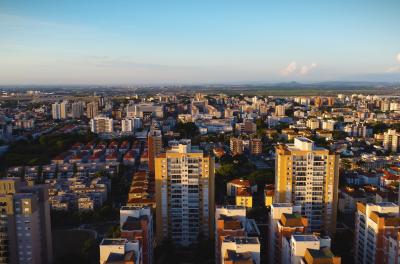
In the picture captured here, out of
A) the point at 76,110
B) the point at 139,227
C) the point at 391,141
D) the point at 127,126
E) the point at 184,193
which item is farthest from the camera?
the point at 76,110

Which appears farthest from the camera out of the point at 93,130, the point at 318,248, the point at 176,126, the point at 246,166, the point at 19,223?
the point at 176,126

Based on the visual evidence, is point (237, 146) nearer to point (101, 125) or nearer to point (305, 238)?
point (101, 125)

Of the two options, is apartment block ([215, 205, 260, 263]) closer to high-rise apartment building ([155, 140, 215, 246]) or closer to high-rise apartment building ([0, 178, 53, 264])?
high-rise apartment building ([155, 140, 215, 246])

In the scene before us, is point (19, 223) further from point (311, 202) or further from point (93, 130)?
point (93, 130)

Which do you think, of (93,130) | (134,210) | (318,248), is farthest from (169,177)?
(93,130)

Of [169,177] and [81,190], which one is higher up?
[169,177]

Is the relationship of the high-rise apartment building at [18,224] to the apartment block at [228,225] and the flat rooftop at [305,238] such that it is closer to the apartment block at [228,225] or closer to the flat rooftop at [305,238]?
the apartment block at [228,225]

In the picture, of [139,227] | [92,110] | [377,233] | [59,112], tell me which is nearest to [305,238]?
[377,233]

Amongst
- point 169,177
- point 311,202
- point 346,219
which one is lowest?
point 346,219
